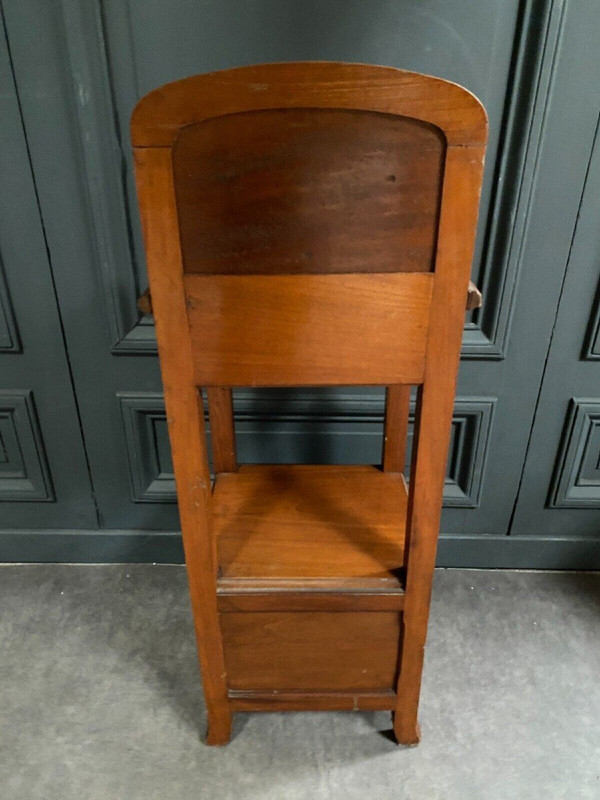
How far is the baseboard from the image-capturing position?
1582 millimetres

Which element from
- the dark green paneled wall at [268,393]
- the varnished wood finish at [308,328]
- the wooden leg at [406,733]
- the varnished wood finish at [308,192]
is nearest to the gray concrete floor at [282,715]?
the wooden leg at [406,733]

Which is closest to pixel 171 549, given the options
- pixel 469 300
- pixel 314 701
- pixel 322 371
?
pixel 314 701

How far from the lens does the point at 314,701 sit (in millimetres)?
1173

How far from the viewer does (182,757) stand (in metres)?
1.19

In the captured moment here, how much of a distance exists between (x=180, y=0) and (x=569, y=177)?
31.3 inches

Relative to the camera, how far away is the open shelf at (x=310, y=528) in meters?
1.03

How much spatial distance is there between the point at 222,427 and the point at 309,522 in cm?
28

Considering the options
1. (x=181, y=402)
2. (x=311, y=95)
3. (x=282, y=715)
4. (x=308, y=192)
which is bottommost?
(x=282, y=715)

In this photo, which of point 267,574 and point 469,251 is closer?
point 469,251

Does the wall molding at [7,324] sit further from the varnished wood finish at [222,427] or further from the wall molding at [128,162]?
the varnished wood finish at [222,427]

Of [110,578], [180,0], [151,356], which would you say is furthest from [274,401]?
[180,0]

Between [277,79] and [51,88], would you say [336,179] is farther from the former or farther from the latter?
[51,88]

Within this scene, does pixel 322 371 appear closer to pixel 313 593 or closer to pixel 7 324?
pixel 313 593

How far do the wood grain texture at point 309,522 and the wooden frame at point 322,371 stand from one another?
0.13 ft
